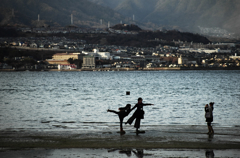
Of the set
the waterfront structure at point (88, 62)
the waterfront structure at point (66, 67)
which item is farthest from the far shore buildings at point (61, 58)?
the waterfront structure at point (88, 62)

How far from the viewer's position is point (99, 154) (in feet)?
38.4

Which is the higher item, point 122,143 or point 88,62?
point 88,62

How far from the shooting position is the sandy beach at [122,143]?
1179cm

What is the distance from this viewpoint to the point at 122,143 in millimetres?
13102

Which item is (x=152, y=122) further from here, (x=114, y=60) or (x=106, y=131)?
(x=114, y=60)

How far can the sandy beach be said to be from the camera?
11.8 m

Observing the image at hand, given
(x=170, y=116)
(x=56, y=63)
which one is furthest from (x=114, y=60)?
(x=170, y=116)

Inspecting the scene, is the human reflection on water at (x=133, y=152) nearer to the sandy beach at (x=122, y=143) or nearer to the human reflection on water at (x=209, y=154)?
the sandy beach at (x=122, y=143)

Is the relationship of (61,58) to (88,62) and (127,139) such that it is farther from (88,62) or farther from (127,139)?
(127,139)

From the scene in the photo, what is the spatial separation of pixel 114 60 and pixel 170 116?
176738mm

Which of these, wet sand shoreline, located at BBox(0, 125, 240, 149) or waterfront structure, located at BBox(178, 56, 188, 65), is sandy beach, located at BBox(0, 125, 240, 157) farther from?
waterfront structure, located at BBox(178, 56, 188, 65)

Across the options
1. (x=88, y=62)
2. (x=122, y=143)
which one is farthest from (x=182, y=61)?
(x=122, y=143)

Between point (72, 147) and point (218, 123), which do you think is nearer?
point (72, 147)

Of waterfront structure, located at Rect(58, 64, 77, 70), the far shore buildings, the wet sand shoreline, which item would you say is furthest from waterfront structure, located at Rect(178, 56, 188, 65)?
the wet sand shoreline
